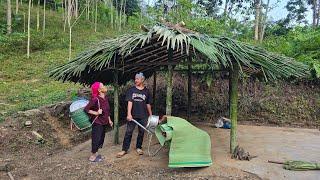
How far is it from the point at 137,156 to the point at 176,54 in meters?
2.61

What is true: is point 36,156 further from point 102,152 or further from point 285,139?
point 285,139

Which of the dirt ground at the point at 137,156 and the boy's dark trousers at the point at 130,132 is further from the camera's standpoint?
the boy's dark trousers at the point at 130,132

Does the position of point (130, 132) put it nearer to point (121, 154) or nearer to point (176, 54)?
point (121, 154)

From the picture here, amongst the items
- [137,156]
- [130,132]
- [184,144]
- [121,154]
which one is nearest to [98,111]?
[130,132]

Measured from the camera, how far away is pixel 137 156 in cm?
737

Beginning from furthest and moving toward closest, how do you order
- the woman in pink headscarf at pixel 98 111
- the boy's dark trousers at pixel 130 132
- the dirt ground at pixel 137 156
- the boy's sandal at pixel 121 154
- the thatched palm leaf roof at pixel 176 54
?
1. the boy's sandal at pixel 121 154
2. the boy's dark trousers at pixel 130 132
3. the woman in pink headscarf at pixel 98 111
4. the thatched palm leaf roof at pixel 176 54
5. the dirt ground at pixel 137 156

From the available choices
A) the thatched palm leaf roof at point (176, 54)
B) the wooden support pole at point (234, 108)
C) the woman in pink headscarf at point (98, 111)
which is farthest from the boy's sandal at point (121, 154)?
the wooden support pole at point (234, 108)

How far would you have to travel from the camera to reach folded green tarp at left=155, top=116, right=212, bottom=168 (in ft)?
21.0

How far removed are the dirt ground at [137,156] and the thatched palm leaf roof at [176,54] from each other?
1562 millimetres

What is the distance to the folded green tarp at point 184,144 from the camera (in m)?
6.41

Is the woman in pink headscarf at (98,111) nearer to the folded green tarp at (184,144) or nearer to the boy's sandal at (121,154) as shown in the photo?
the boy's sandal at (121,154)

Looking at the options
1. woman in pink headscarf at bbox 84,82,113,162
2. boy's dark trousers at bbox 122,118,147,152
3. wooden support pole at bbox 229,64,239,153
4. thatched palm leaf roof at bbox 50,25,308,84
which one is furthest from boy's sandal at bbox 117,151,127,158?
wooden support pole at bbox 229,64,239,153

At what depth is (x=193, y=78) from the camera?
41.4ft

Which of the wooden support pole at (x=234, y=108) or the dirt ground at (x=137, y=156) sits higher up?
the wooden support pole at (x=234, y=108)
